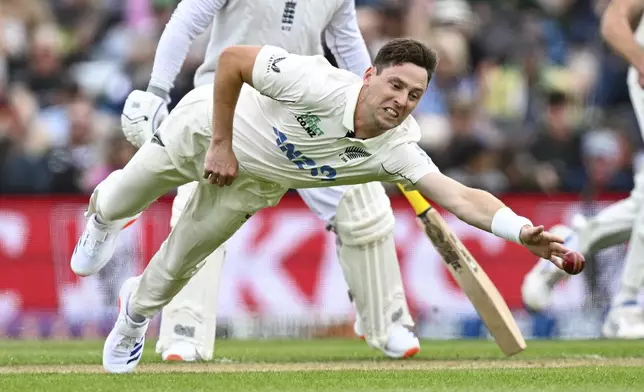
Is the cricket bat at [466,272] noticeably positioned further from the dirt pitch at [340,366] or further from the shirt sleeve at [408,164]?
the shirt sleeve at [408,164]

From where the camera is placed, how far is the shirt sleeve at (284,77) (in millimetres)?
5551

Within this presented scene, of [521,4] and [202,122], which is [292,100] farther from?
[521,4]

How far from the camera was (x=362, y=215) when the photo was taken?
24.1ft

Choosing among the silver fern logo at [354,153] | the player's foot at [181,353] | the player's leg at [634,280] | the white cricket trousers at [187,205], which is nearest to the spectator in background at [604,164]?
the player's leg at [634,280]

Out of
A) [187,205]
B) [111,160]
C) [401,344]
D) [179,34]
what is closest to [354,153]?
[187,205]

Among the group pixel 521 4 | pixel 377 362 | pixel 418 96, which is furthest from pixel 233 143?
pixel 521 4

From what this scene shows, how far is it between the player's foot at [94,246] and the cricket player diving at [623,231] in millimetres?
3111

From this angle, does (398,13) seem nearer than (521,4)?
Yes

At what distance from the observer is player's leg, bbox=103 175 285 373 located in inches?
239

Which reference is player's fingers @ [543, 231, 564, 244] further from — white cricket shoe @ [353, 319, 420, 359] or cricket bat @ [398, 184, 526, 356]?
white cricket shoe @ [353, 319, 420, 359]

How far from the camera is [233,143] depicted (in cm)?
589

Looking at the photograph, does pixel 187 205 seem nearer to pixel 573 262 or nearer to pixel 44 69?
pixel 573 262

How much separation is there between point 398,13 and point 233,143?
23.8ft

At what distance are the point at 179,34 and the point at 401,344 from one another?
82.1 inches
